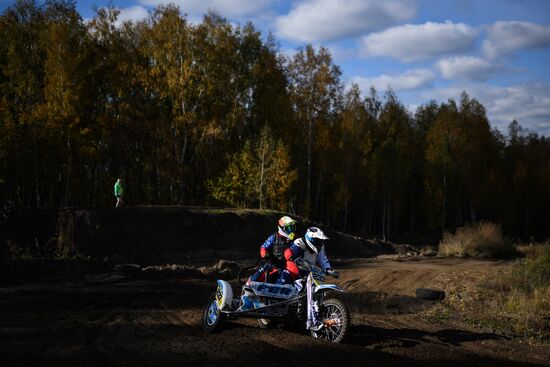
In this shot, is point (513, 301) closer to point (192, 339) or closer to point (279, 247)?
→ point (279, 247)

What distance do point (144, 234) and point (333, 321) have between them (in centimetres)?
2061

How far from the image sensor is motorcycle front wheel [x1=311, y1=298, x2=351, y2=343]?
8211 millimetres

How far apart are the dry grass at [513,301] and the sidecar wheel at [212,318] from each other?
539 centimetres

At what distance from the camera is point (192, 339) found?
28.7 ft

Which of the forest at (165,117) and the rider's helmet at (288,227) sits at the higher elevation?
the forest at (165,117)

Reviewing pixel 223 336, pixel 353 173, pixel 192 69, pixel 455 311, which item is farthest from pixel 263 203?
pixel 223 336

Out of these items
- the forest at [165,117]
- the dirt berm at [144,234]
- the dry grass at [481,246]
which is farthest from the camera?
the forest at [165,117]

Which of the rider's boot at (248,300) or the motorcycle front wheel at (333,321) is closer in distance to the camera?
the motorcycle front wheel at (333,321)

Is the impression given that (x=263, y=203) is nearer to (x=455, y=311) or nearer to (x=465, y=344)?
(x=455, y=311)

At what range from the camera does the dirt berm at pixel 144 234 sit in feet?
77.9

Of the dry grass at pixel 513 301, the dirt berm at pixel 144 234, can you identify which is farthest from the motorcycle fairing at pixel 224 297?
the dirt berm at pixel 144 234

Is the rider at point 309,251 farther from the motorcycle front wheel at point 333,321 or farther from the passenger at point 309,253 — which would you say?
the motorcycle front wheel at point 333,321

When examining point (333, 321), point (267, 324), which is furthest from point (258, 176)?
point (333, 321)

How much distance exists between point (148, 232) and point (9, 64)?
16.4 meters
